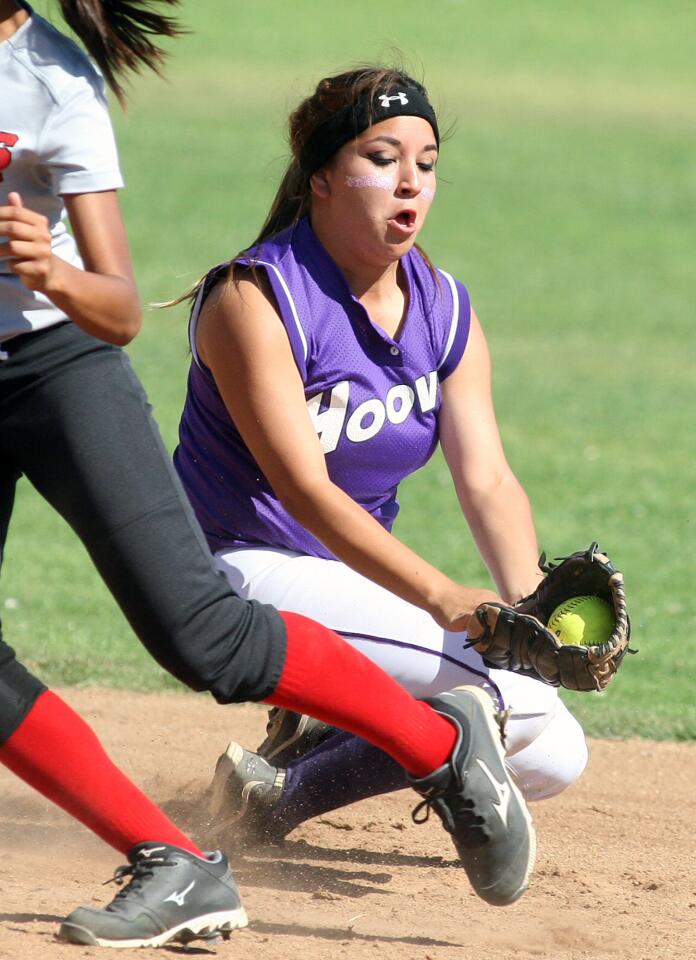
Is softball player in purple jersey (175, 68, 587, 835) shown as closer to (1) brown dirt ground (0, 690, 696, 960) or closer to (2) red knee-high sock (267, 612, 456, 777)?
(1) brown dirt ground (0, 690, 696, 960)

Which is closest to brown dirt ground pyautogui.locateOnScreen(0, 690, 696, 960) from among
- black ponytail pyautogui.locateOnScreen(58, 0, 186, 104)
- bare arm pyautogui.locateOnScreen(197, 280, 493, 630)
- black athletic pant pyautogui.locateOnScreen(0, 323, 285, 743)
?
black athletic pant pyautogui.locateOnScreen(0, 323, 285, 743)

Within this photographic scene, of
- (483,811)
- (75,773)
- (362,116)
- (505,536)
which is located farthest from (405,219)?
(75,773)

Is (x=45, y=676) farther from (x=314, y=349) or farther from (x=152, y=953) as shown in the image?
(x=152, y=953)

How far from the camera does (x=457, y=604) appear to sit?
300cm

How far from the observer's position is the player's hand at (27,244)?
2355mm

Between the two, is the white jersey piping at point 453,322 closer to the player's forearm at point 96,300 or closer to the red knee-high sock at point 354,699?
the red knee-high sock at point 354,699

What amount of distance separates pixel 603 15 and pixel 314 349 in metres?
33.4

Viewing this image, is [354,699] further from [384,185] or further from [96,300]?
[384,185]

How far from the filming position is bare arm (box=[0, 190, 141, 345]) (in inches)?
93.3

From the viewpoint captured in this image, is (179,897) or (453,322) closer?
(179,897)

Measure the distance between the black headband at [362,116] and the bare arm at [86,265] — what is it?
3.08 feet

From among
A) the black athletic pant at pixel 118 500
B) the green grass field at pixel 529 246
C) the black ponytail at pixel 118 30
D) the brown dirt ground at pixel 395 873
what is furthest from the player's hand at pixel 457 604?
the black ponytail at pixel 118 30

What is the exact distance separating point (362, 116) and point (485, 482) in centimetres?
88

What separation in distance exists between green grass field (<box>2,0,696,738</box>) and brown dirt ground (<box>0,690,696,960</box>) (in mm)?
643
